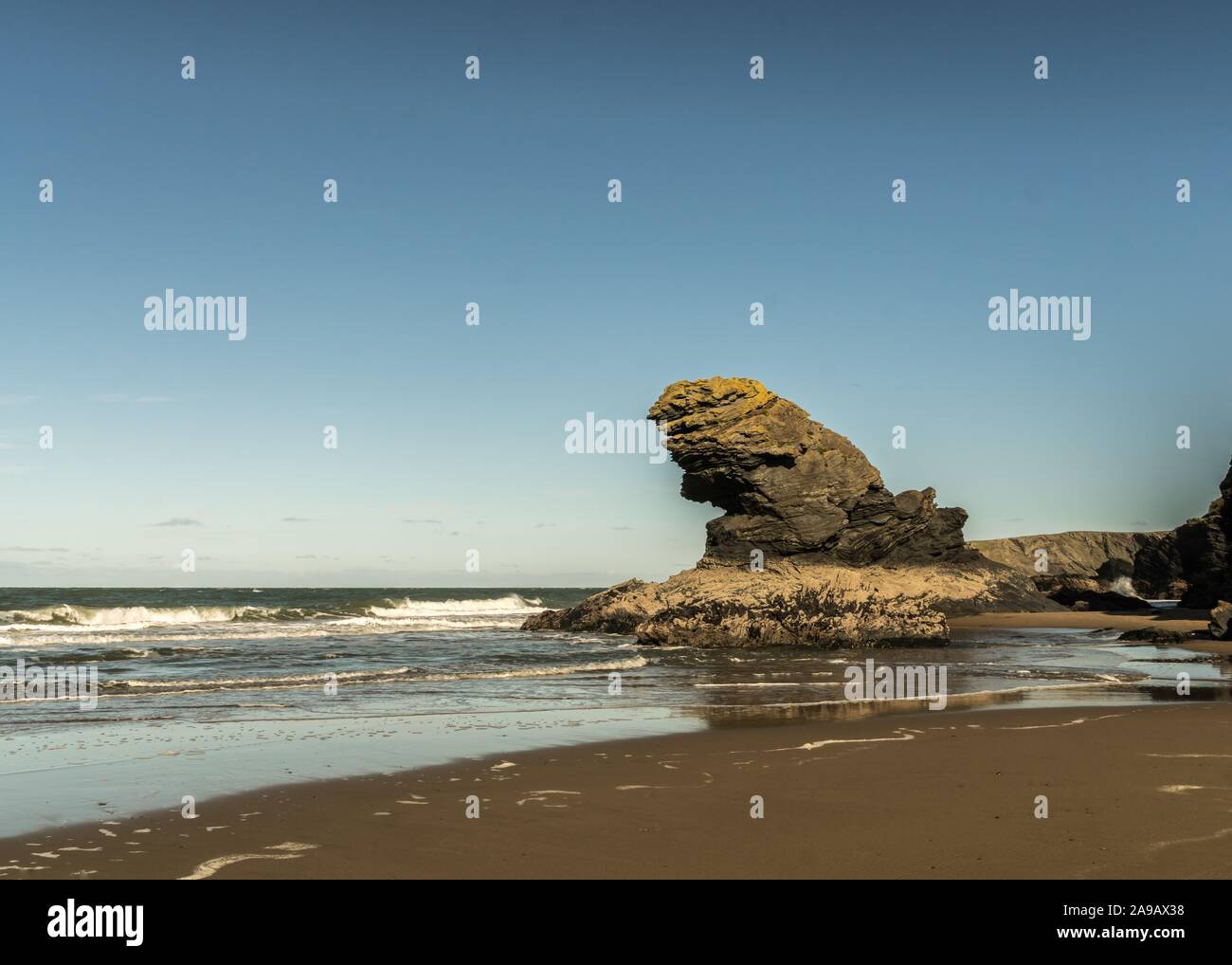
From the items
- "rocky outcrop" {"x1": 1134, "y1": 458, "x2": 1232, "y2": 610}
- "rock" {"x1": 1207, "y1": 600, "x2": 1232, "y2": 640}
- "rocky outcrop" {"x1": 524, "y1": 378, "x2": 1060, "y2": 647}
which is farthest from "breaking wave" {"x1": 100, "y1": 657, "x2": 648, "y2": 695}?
"rocky outcrop" {"x1": 1134, "y1": 458, "x2": 1232, "y2": 610}

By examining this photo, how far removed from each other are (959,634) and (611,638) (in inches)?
562

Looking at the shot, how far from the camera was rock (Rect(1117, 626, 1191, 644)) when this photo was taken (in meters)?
31.7

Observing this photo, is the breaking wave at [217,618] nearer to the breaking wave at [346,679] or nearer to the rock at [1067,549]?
the breaking wave at [346,679]

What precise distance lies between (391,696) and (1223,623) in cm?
2643

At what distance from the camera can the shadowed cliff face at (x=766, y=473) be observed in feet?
132

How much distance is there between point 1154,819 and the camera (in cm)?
780

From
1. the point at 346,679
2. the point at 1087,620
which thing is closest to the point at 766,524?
the point at 1087,620

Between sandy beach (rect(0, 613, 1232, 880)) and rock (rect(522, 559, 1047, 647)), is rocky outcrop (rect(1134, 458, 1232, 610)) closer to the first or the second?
rock (rect(522, 559, 1047, 647))

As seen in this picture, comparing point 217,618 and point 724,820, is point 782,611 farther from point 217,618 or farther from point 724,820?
point 217,618

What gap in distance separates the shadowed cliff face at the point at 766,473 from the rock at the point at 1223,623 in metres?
14.3

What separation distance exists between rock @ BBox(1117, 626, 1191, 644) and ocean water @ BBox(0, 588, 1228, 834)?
1566 millimetres

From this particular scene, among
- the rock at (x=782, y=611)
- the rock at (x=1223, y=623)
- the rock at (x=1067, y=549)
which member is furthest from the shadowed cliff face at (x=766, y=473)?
the rock at (x=1067, y=549)
